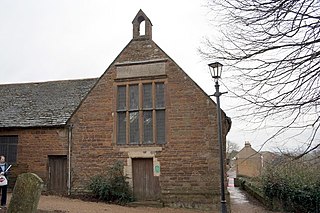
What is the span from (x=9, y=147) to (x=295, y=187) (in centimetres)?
1543

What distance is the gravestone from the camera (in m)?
8.91

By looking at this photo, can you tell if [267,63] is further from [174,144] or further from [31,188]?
[174,144]

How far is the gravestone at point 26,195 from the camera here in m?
8.91

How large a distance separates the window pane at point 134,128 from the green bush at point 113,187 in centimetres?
135

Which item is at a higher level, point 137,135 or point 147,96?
point 147,96

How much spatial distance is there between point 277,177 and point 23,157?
13.6 m

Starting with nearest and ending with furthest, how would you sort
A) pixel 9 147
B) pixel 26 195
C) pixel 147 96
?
pixel 26 195, pixel 147 96, pixel 9 147

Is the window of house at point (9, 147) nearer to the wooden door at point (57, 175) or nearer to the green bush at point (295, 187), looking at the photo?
the wooden door at point (57, 175)

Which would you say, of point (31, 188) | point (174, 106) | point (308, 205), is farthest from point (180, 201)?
point (31, 188)

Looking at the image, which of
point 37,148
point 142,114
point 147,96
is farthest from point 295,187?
point 37,148

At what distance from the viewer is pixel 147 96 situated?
18016 mm

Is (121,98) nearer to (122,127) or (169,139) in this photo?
(122,127)

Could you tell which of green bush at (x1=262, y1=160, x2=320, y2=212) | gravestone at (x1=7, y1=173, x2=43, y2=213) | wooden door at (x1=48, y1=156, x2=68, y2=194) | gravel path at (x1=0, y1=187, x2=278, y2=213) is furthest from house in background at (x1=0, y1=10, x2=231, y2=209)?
gravestone at (x1=7, y1=173, x2=43, y2=213)

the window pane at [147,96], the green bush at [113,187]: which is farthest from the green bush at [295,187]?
the green bush at [113,187]
